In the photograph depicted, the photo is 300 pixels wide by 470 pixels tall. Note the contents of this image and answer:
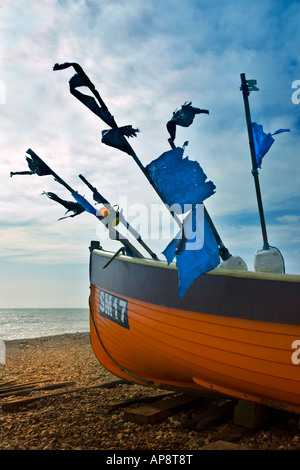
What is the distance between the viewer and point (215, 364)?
3533 mm

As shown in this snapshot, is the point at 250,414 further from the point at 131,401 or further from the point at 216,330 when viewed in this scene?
the point at 131,401

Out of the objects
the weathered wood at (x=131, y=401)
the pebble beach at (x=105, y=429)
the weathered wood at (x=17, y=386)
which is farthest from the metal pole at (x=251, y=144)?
the weathered wood at (x=17, y=386)

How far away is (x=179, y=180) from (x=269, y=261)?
1334mm

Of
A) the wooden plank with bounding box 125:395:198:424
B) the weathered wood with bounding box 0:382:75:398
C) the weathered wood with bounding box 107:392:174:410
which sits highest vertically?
the wooden plank with bounding box 125:395:198:424

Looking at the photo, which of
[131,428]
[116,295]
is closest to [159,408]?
[131,428]

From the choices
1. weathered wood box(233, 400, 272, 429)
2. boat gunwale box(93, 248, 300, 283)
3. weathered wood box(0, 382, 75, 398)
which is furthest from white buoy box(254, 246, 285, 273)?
weathered wood box(0, 382, 75, 398)

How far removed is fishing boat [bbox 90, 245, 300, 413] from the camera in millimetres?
3090

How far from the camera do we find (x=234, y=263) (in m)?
3.74

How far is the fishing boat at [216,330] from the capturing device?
3.09 metres

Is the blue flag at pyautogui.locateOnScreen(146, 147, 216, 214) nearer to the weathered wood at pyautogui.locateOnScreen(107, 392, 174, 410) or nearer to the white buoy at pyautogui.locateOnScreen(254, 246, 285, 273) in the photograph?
the white buoy at pyautogui.locateOnScreen(254, 246, 285, 273)

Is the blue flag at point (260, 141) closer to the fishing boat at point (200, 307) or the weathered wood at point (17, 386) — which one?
the fishing boat at point (200, 307)

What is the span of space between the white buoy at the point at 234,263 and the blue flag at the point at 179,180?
3.26 feet

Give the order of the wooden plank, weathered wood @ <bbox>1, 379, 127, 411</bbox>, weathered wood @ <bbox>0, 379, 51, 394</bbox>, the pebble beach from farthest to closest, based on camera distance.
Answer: weathered wood @ <bbox>0, 379, 51, 394</bbox>
weathered wood @ <bbox>1, 379, 127, 411</bbox>
the wooden plank
the pebble beach

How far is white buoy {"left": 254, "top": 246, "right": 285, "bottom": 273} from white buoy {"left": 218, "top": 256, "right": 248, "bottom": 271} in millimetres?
206
